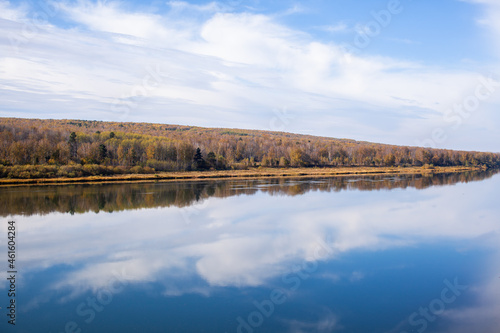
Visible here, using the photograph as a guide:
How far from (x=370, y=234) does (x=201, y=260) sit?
543 cm

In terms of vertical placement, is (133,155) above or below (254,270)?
above

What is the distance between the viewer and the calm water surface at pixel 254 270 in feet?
18.8

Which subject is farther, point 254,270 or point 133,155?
point 133,155

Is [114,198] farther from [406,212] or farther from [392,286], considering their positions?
[392,286]

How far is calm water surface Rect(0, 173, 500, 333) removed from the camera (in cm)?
572

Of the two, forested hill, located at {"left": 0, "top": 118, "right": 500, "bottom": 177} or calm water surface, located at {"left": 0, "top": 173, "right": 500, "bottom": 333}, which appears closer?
calm water surface, located at {"left": 0, "top": 173, "right": 500, "bottom": 333}

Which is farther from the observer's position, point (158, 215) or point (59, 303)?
point (158, 215)

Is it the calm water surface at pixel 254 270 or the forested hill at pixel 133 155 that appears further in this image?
the forested hill at pixel 133 155

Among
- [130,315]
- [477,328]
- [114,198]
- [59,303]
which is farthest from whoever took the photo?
[114,198]

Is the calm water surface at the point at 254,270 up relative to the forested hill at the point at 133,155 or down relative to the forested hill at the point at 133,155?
down

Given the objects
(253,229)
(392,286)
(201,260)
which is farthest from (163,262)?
(392,286)

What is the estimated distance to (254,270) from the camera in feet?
25.9

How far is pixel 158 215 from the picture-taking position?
575 inches

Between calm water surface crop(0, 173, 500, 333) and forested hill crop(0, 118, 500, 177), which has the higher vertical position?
forested hill crop(0, 118, 500, 177)
